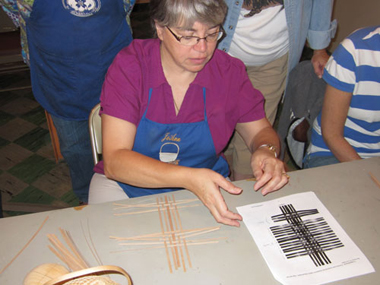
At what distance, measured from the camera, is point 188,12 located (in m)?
1.09

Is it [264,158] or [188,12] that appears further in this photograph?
[264,158]

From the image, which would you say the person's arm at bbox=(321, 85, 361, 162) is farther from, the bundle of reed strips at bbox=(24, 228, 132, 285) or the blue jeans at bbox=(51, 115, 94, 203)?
the blue jeans at bbox=(51, 115, 94, 203)

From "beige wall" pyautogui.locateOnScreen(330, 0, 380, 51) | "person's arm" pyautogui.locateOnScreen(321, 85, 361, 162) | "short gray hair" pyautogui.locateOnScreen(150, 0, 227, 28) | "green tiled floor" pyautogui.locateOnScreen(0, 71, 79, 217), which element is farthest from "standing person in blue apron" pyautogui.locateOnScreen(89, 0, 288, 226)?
"beige wall" pyautogui.locateOnScreen(330, 0, 380, 51)

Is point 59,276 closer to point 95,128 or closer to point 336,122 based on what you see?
point 95,128

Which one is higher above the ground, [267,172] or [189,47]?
[189,47]

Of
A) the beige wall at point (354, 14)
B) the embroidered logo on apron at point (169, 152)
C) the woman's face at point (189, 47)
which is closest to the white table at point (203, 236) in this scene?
the embroidered logo on apron at point (169, 152)

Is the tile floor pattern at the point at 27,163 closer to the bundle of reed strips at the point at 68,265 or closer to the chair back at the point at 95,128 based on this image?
the chair back at the point at 95,128

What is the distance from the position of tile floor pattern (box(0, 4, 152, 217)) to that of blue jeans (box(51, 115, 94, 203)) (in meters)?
0.33

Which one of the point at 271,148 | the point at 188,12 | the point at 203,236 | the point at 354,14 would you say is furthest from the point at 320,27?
the point at 354,14

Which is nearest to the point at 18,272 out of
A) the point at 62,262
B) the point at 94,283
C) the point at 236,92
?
the point at 62,262

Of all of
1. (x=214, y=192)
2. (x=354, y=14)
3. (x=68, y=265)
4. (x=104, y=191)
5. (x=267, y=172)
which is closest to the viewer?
(x=68, y=265)

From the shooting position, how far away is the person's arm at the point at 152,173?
3.38ft

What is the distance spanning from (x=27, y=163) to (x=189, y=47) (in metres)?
1.92

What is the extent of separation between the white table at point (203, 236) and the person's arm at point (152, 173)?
1.9 inches
